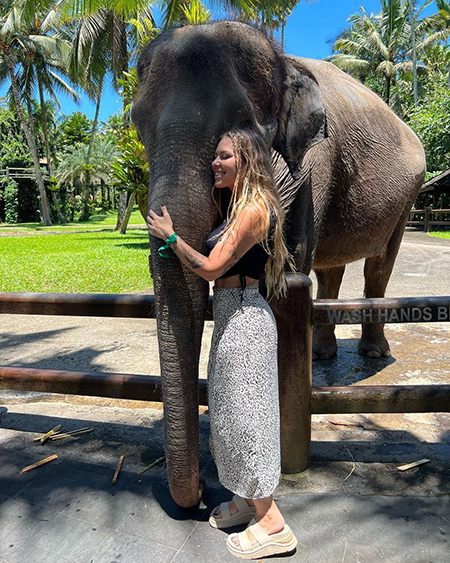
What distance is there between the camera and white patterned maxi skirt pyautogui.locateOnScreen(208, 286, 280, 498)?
1874 millimetres

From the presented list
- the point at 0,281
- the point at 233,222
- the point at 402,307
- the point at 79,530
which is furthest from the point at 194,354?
the point at 0,281

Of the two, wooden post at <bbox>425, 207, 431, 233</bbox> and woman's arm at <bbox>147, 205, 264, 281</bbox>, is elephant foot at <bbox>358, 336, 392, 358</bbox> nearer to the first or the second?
woman's arm at <bbox>147, 205, 264, 281</bbox>

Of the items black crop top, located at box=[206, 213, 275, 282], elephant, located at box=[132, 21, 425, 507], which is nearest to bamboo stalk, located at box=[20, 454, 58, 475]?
elephant, located at box=[132, 21, 425, 507]

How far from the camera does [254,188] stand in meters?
1.76

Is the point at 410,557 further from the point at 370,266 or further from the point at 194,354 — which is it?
the point at 370,266

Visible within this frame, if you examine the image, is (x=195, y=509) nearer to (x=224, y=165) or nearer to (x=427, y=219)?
(x=224, y=165)

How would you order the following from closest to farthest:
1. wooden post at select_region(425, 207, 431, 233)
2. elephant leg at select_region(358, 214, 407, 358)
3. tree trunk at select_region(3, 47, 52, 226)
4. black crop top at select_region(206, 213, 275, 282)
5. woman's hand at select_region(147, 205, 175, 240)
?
woman's hand at select_region(147, 205, 175, 240) → black crop top at select_region(206, 213, 275, 282) → elephant leg at select_region(358, 214, 407, 358) → wooden post at select_region(425, 207, 431, 233) → tree trunk at select_region(3, 47, 52, 226)

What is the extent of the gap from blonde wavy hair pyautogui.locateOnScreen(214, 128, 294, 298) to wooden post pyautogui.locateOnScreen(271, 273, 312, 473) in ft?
1.60

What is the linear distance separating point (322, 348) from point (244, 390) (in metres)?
2.91

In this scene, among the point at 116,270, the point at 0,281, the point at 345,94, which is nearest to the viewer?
the point at 345,94

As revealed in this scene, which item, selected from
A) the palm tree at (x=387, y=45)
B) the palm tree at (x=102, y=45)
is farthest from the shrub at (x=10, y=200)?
the palm tree at (x=387, y=45)

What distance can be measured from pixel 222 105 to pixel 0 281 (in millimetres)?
8899

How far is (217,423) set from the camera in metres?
1.95

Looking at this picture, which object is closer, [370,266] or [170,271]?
[170,271]
